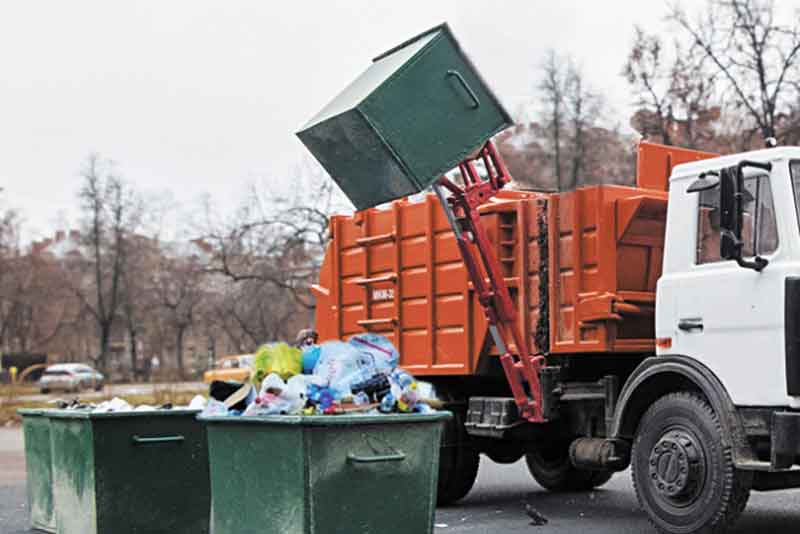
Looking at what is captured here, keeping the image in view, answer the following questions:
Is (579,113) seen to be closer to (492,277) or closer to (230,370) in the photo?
(230,370)

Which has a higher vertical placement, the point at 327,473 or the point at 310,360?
the point at 310,360

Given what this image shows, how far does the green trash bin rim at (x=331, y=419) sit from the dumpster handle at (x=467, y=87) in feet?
10.4

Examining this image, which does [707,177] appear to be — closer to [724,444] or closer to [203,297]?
[724,444]

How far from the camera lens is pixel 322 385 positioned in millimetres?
5473

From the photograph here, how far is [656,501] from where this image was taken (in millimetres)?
7574

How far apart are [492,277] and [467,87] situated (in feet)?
5.48

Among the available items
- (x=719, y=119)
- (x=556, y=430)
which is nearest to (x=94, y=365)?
(x=719, y=119)

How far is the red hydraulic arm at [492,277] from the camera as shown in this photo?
355 inches

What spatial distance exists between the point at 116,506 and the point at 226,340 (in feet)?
250

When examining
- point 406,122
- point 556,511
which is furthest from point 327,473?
point 556,511

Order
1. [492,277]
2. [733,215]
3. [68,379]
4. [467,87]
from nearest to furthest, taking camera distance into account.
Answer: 1. [733,215]
2. [467,87]
3. [492,277]
4. [68,379]

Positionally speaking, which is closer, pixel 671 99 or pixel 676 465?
pixel 676 465

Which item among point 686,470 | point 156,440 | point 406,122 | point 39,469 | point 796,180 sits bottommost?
point 39,469

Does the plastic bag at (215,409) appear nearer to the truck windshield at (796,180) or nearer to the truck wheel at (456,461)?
the truck windshield at (796,180)
